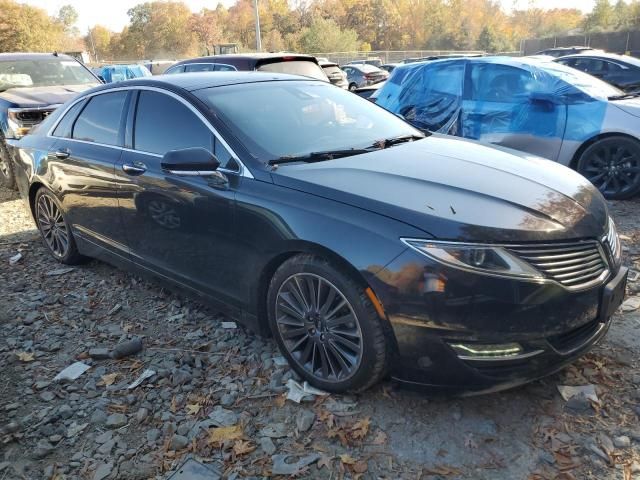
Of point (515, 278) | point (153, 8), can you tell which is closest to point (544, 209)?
point (515, 278)

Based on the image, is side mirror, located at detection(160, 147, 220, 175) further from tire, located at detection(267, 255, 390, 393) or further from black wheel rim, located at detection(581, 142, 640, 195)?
black wheel rim, located at detection(581, 142, 640, 195)

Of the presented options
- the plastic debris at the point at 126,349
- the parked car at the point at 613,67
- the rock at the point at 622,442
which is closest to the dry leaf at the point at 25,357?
the plastic debris at the point at 126,349

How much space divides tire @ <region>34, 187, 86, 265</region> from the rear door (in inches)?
9.5

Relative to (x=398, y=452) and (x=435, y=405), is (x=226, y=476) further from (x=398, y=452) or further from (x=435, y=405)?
(x=435, y=405)

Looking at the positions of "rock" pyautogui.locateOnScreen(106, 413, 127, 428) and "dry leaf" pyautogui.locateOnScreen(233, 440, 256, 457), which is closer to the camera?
"dry leaf" pyautogui.locateOnScreen(233, 440, 256, 457)

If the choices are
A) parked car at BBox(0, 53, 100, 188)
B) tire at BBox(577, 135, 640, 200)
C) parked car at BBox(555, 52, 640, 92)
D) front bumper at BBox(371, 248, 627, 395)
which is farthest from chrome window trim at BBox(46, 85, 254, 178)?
parked car at BBox(555, 52, 640, 92)

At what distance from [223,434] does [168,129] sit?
6.42 feet

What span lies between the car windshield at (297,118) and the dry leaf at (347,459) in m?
1.59

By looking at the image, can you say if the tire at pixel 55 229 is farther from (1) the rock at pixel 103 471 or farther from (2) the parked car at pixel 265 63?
(2) the parked car at pixel 265 63

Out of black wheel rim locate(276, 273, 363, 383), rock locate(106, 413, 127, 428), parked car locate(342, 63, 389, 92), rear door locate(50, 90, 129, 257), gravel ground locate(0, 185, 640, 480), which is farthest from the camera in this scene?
parked car locate(342, 63, 389, 92)

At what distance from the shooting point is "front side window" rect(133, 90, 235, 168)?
10.4 feet

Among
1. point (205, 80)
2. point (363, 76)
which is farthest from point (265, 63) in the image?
point (363, 76)

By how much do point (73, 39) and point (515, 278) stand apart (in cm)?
10152

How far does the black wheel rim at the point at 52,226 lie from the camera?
15.6ft
